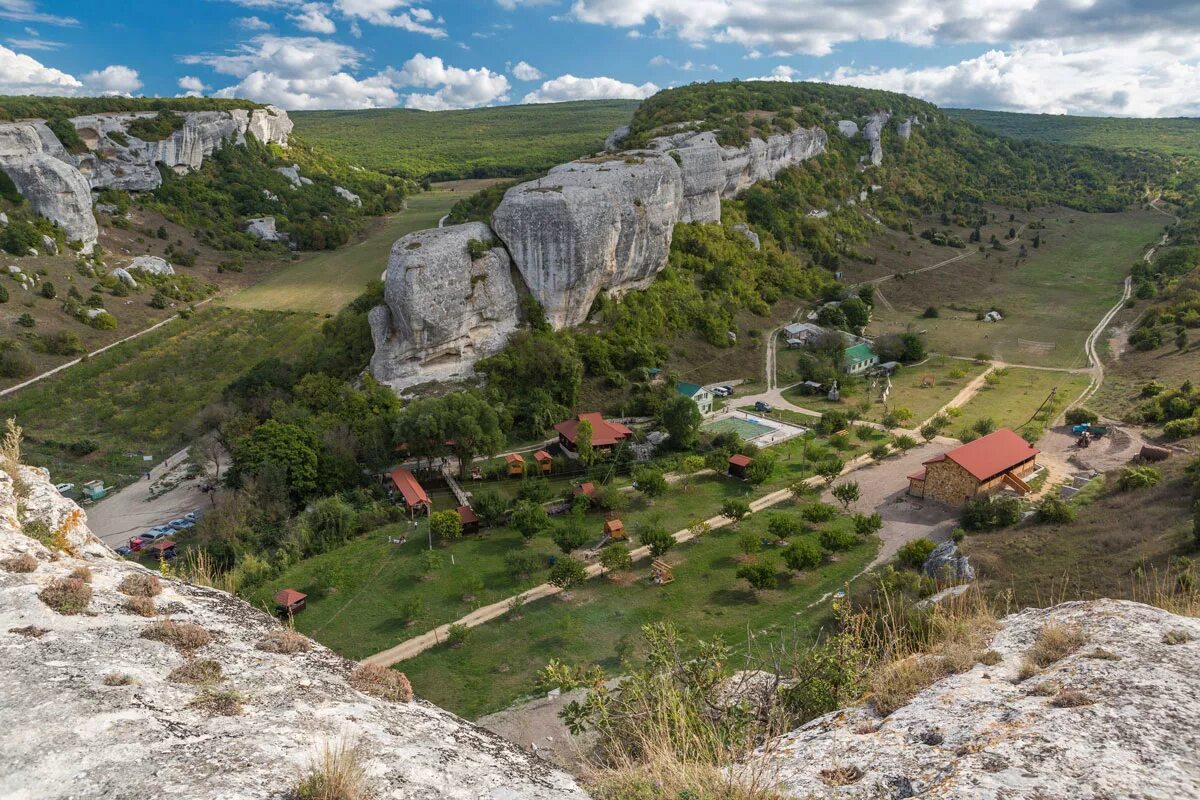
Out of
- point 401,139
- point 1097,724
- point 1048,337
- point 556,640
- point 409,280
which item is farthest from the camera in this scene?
point 401,139

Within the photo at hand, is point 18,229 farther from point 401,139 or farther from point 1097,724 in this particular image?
point 401,139

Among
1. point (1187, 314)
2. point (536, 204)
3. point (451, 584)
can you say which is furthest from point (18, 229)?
point (1187, 314)

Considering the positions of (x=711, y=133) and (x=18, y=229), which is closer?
(x=18, y=229)

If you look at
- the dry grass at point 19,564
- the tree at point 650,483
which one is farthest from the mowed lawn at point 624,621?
the dry grass at point 19,564

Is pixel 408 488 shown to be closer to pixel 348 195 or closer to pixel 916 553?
pixel 916 553

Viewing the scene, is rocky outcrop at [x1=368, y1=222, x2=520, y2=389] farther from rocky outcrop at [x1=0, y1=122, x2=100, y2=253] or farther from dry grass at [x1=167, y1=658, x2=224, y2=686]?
rocky outcrop at [x1=0, y1=122, x2=100, y2=253]

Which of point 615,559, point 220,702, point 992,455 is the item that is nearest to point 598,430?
point 615,559
